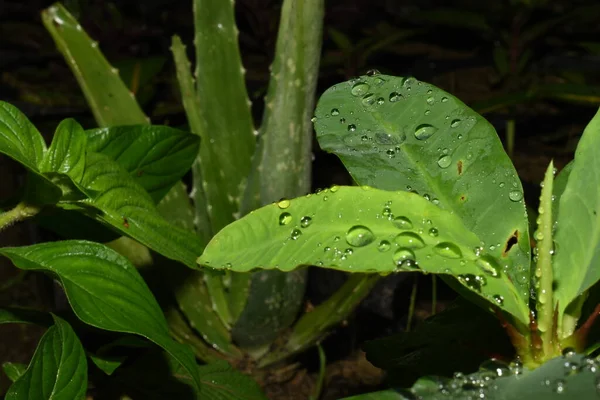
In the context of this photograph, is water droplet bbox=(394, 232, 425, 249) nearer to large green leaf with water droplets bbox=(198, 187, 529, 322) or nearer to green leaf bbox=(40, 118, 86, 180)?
large green leaf with water droplets bbox=(198, 187, 529, 322)

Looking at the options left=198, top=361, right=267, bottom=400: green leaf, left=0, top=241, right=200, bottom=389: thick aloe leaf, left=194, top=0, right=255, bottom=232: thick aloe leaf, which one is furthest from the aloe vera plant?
left=194, top=0, right=255, bottom=232: thick aloe leaf

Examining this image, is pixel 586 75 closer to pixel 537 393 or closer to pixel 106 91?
pixel 106 91

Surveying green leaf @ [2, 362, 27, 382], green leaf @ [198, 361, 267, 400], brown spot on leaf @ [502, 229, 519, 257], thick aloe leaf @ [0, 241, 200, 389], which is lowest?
green leaf @ [198, 361, 267, 400]

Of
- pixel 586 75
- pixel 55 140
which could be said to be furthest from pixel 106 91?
pixel 586 75

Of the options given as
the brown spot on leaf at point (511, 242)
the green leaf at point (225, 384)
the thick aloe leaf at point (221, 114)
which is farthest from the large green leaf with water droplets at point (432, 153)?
the thick aloe leaf at point (221, 114)

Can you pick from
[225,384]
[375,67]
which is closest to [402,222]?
[225,384]

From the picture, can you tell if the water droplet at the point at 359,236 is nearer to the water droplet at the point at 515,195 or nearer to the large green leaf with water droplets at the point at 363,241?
the large green leaf with water droplets at the point at 363,241

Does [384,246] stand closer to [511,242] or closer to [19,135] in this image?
[511,242]
